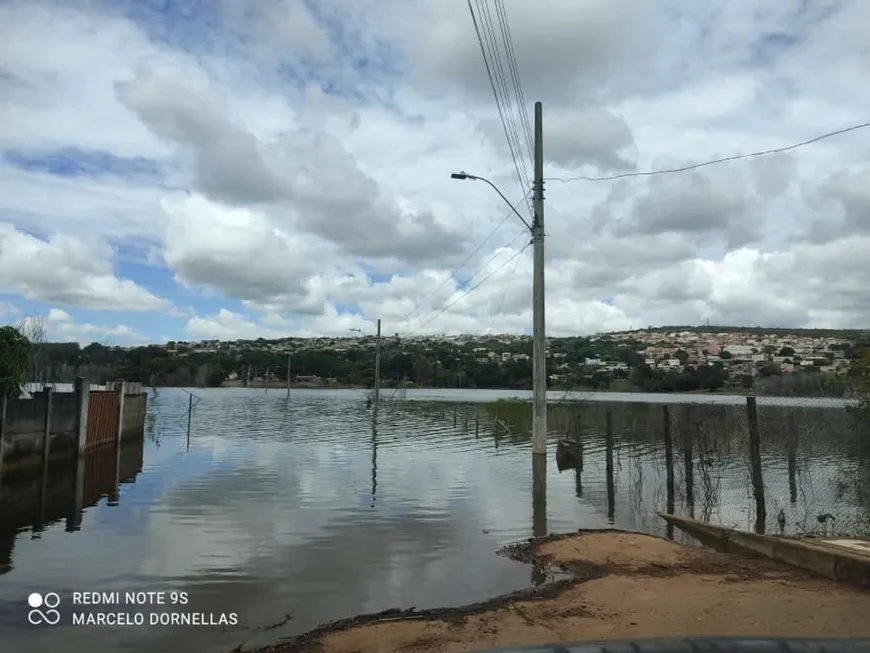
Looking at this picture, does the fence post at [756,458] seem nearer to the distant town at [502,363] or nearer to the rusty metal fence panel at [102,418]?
the distant town at [502,363]

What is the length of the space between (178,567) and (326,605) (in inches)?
112

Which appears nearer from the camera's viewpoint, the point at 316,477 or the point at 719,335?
the point at 316,477

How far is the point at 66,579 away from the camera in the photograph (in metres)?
9.61

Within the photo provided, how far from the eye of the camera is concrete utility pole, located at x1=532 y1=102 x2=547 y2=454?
21625mm

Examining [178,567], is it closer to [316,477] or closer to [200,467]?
[316,477]

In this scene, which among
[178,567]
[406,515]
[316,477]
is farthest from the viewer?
[316,477]

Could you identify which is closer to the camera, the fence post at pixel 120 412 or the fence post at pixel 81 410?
the fence post at pixel 81 410

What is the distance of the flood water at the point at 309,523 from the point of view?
8.58 m

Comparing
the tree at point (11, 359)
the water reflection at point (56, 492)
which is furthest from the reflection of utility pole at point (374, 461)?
the tree at point (11, 359)

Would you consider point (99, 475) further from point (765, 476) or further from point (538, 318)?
point (765, 476)

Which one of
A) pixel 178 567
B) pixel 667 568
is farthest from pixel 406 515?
pixel 667 568

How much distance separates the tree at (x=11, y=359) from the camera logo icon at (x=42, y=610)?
1291cm

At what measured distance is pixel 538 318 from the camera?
72.2 feet

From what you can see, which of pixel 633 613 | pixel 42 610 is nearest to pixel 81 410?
pixel 42 610
